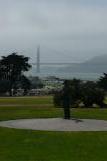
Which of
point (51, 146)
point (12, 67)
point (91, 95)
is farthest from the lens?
point (12, 67)

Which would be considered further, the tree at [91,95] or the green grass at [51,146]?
the tree at [91,95]

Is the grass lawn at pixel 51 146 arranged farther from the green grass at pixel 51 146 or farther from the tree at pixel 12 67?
the tree at pixel 12 67

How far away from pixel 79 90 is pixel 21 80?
174 ft

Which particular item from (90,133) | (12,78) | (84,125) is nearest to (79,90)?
(84,125)

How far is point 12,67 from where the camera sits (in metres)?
87.8

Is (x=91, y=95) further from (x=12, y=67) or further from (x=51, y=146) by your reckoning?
(x=12, y=67)

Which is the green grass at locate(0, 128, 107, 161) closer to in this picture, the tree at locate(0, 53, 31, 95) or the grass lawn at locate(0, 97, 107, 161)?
the grass lawn at locate(0, 97, 107, 161)

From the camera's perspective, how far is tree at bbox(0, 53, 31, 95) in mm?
86188

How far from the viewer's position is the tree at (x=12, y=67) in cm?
8619

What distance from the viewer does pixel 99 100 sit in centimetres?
3925

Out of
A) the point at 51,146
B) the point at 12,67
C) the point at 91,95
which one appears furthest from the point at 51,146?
the point at 12,67

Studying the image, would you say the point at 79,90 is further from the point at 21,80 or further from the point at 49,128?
the point at 21,80

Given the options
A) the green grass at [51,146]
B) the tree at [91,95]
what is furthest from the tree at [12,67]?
the green grass at [51,146]

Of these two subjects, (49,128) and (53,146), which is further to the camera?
(49,128)
